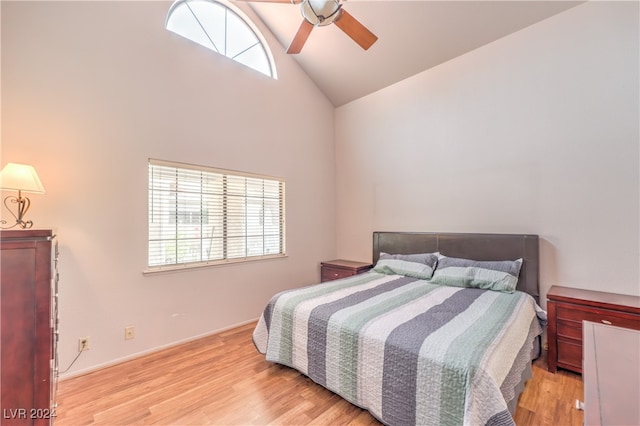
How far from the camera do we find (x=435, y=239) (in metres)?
3.46

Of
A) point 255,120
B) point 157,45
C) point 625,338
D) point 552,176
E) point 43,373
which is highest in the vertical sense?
point 157,45

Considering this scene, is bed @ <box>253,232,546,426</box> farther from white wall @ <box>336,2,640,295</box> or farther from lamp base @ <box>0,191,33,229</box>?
lamp base @ <box>0,191,33,229</box>

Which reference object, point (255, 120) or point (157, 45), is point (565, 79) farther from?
point (157, 45)

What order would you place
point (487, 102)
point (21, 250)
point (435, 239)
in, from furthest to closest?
point (435, 239), point (487, 102), point (21, 250)

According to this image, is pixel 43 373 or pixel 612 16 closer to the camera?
pixel 43 373

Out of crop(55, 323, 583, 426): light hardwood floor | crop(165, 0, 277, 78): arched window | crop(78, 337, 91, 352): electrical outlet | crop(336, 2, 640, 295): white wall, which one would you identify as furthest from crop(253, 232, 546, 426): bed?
crop(165, 0, 277, 78): arched window

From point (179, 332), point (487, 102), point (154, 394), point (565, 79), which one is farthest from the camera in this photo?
point (487, 102)

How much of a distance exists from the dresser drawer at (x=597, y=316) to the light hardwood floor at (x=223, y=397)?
48 cm

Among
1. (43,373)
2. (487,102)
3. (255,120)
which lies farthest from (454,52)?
(43,373)

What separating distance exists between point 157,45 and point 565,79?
403 cm

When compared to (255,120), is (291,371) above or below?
below

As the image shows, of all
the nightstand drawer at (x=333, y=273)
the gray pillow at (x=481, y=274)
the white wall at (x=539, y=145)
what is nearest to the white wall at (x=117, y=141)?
the nightstand drawer at (x=333, y=273)

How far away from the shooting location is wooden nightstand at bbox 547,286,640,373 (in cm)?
211

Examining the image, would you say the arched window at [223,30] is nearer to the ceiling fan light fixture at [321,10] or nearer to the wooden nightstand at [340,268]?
the ceiling fan light fixture at [321,10]
